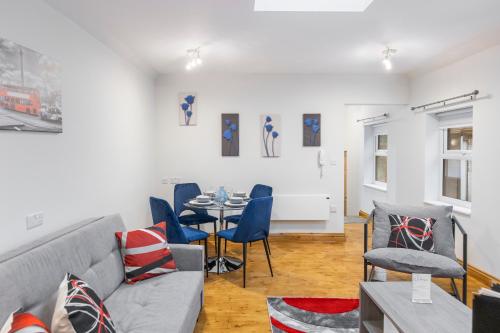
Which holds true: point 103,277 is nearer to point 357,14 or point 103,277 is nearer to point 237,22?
point 237,22

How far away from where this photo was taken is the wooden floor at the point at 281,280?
8.88 ft

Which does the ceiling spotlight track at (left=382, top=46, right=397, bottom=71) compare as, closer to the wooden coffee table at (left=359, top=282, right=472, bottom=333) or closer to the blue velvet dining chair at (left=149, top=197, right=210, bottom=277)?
the wooden coffee table at (left=359, top=282, right=472, bottom=333)

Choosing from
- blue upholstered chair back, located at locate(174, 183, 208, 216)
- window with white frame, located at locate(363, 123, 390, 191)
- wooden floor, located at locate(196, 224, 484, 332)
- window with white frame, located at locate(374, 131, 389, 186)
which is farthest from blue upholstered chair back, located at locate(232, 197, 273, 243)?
window with white frame, located at locate(374, 131, 389, 186)

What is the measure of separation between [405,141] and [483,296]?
4119mm

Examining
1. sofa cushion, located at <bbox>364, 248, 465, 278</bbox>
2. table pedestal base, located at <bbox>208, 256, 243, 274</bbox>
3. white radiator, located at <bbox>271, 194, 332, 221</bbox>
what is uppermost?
white radiator, located at <bbox>271, 194, 332, 221</bbox>

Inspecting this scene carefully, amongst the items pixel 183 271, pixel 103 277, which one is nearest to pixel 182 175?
pixel 183 271

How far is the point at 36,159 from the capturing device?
221cm

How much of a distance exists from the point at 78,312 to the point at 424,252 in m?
2.82

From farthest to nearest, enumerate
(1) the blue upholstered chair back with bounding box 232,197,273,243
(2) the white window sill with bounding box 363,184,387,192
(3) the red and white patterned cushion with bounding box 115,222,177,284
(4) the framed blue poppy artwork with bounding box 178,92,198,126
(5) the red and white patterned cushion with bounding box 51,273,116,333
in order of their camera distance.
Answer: (2) the white window sill with bounding box 363,184,387,192 → (4) the framed blue poppy artwork with bounding box 178,92,198,126 → (1) the blue upholstered chair back with bounding box 232,197,273,243 → (3) the red and white patterned cushion with bounding box 115,222,177,284 → (5) the red and white patterned cushion with bounding box 51,273,116,333

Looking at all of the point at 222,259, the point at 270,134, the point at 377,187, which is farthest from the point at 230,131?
the point at 377,187

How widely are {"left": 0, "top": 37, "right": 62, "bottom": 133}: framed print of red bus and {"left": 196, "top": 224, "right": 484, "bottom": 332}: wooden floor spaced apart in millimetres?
1876

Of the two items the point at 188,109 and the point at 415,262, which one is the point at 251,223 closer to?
the point at 415,262

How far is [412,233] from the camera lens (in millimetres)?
3133

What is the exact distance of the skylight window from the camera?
259 centimetres
